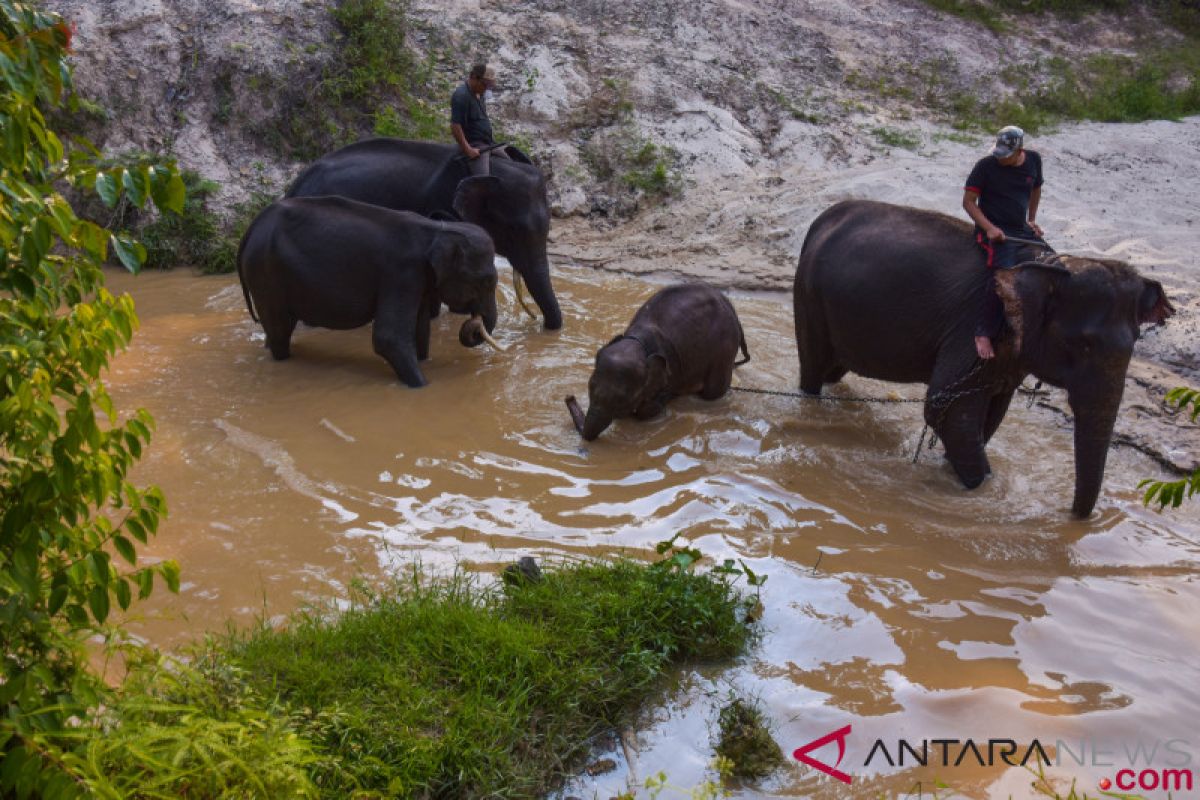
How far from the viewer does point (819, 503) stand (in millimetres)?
6070

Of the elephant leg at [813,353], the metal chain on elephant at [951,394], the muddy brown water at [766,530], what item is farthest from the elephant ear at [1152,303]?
the elephant leg at [813,353]

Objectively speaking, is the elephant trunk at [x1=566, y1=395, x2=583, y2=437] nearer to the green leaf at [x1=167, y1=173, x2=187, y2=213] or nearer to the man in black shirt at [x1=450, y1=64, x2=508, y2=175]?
the man in black shirt at [x1=450, y1=64, x2=508, y2=175]

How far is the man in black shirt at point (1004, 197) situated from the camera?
6309 millimetres

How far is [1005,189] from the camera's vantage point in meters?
6.43

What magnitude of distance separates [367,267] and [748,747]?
17.7ft

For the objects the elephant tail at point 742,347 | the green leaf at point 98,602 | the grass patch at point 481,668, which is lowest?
the grass patch at point 481,668

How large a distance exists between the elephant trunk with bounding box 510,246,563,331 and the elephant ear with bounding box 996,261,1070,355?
4.27 meters

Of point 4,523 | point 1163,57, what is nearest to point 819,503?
point 4,523

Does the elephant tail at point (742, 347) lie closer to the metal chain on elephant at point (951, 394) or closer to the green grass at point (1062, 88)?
the metal chain on elephant at point (951, 394)

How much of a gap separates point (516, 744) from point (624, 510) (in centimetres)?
223

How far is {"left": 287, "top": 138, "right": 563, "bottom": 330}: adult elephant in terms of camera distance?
9148 millimetres

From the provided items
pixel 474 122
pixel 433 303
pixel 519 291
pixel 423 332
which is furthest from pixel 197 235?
pixel 423 332

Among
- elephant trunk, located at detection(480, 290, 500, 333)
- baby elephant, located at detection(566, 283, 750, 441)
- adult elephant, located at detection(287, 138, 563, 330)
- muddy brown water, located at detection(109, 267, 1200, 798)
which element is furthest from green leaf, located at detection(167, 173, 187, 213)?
adult elephant, located at detection(287, 138, 563, 330)

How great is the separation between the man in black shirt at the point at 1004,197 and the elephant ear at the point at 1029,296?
0.83 feet
